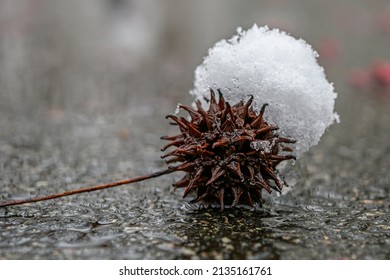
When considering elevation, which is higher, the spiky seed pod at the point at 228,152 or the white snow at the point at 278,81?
the white snow at the point at 278,81

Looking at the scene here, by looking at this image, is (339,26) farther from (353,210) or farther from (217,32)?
(353,210)

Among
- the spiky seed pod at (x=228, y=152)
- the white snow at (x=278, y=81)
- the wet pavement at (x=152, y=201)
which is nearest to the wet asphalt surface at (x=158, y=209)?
the wet pavement at (x=152, y=201)

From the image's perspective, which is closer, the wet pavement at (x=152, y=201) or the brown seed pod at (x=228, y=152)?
the wet pavement at (x=152, y=201)

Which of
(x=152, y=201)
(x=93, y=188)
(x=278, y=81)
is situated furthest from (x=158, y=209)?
(x=278, y=81)

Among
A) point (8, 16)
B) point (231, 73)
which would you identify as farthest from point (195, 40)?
point (231, 73)

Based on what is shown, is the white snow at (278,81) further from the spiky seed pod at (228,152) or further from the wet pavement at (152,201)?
the wet pavement at (152,201)

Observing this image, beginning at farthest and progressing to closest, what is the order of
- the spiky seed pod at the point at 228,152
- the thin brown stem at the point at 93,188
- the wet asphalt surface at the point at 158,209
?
1. the thin brown stem at the point at 93,188
2. the spiky seed pod at the point at 228,152
3. the wet asphalt surface at the point at 158,209
